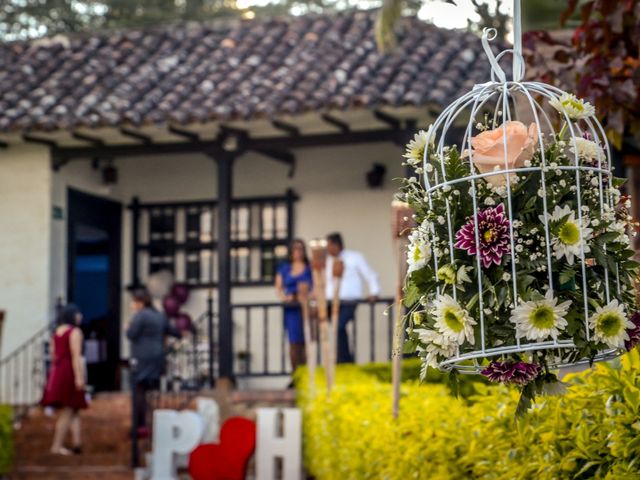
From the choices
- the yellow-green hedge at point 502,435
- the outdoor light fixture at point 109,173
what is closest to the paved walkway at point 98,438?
the outdoor light fixture at point 109,173

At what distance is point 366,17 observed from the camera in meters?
16.1

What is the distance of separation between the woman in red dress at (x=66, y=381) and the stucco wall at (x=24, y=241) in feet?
7.55

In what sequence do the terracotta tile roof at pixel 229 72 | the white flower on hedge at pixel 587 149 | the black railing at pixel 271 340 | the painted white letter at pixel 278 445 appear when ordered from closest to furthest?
1. the white flower on hedge at pixel 587 149
2. the painted white letter at pixel 278 445
3. the terracotta tile roof at pixel 229 72
4. the black railing at pixel 271 340

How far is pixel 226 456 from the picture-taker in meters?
10.4

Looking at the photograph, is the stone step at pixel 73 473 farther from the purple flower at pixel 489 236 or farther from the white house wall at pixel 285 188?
the purple flower at pixel 489 236

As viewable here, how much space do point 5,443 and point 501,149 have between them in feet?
34.4

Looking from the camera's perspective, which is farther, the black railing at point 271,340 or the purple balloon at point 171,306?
the purple balloon at point 171,306

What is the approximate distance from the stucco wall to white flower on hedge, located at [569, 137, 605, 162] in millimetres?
12629

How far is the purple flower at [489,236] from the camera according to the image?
3.11 meters

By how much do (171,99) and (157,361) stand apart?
3149 millimetres

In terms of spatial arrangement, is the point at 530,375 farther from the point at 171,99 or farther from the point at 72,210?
the point at 72,210

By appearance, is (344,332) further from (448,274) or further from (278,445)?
(448,274)

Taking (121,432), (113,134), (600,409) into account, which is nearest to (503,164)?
(600,409)

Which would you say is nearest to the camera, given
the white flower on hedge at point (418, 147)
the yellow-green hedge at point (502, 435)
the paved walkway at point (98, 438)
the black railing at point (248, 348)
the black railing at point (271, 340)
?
the white flower on hedge at point (418, 147)
